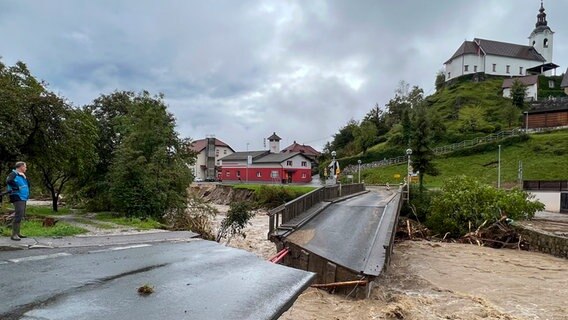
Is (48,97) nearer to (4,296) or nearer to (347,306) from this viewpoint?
(4,296)

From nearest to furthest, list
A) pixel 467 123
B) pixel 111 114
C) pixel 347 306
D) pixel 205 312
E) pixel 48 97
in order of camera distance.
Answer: pixel 205 312
pixel 347 306
pixel 48 97
pixel 111 114
pixel 467 123

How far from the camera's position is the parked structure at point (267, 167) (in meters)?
66.8

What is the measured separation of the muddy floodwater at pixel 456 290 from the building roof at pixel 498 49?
9805 cm

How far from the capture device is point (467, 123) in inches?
2985

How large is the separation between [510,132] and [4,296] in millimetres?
73964

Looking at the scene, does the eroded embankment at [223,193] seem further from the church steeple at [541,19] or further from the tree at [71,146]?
the church steeple at [541,19]

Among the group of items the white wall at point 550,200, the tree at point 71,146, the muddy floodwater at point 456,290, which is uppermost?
the tree at point 71,146

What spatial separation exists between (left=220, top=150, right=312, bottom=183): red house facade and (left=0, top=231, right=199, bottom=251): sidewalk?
53.3 metres

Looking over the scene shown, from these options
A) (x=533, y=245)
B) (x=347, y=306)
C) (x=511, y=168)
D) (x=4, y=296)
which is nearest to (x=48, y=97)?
(x=4, y=296)

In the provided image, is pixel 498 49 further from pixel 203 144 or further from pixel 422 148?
pixel 422 148

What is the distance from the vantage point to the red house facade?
2628 inches

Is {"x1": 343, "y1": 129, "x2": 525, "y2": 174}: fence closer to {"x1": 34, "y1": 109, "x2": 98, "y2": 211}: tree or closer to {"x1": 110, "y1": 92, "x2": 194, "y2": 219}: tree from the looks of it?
{"x1": 110, "y1": 92, "x2": 194, "y2": 219}: tree

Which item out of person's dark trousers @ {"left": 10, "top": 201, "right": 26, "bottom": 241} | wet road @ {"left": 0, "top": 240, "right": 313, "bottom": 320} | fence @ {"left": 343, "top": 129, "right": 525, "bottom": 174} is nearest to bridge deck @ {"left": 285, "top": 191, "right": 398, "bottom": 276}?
wet road @ {"left": 0, "top": 240, "right": 313, "bottom": 320}

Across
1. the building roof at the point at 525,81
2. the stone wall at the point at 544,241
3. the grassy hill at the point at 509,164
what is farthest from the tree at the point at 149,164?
the building roof at the point at 525,81
